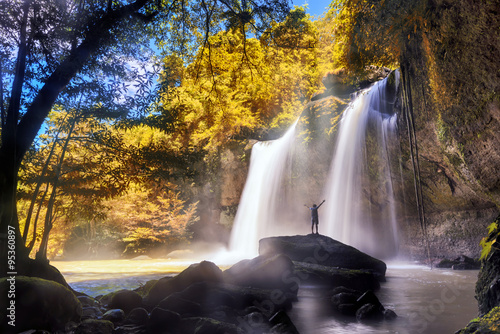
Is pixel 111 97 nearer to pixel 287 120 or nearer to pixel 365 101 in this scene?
pixel 365 101

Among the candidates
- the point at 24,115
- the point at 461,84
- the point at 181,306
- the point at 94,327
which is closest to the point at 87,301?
the point at 181,306

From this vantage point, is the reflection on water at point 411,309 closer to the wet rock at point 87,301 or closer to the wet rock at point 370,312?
the wet rock at point 370,312

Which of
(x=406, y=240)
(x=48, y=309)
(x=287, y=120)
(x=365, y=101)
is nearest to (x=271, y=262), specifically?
(x=48, y=309)

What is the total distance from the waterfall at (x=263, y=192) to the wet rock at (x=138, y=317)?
45.9 feet

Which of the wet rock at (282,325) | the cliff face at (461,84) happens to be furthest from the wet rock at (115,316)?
the cliff face at (461,84)

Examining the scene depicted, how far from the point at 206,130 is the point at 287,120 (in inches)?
232

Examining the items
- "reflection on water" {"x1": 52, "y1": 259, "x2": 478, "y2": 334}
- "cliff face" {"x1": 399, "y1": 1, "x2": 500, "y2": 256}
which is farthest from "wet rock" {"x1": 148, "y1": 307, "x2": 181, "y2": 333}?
Result: "cliff face" {"x1": 399, "y1": 1, "x2": 500, "y2": 256}

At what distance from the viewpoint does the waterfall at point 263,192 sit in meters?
18.9

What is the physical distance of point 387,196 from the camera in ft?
49.4

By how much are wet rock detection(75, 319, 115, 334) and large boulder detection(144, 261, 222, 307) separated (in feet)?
5.75

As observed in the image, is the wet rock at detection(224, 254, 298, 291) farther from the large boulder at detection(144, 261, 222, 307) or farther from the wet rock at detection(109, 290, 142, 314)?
the wet rock at detection(109, 290, 142, 314)

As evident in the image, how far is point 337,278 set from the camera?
7.68 meters

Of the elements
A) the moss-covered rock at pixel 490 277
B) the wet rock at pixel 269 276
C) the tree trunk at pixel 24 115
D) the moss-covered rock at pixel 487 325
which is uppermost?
the tree trunk at pixel 24 115

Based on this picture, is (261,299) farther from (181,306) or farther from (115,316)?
(115,316)
